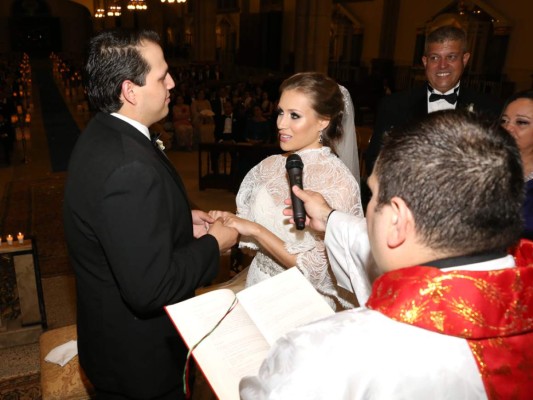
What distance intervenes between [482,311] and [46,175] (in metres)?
8.74

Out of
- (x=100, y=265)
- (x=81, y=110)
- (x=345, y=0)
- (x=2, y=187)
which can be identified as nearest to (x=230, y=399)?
(x=100, y=265)

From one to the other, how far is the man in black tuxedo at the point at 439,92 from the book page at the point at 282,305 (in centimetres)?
226

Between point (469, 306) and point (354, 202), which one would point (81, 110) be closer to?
point (354, 202)

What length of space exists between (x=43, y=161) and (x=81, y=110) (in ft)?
20.7

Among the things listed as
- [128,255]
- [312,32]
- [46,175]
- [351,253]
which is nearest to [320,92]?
[351,253]

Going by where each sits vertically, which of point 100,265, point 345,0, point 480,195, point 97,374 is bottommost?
point 97,374

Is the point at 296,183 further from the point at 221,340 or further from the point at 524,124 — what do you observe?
the point at 524,124

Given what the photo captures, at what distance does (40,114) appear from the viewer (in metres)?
15.0

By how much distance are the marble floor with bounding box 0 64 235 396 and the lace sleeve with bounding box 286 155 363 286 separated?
2.37 meters

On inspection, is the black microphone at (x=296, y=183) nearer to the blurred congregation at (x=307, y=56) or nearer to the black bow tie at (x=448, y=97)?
the black bow tie at (x=448, y=97)

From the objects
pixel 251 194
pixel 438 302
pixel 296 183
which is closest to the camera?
pixel 438 302

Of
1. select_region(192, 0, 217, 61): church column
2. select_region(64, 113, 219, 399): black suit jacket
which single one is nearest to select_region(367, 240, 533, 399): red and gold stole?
select_region(64, 113, 219, 399): black suit jacket

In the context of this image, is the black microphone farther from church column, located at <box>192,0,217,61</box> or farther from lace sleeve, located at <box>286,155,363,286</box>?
church column, located at <box>192,0,217,61</box>

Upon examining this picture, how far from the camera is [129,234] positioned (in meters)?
1.41
